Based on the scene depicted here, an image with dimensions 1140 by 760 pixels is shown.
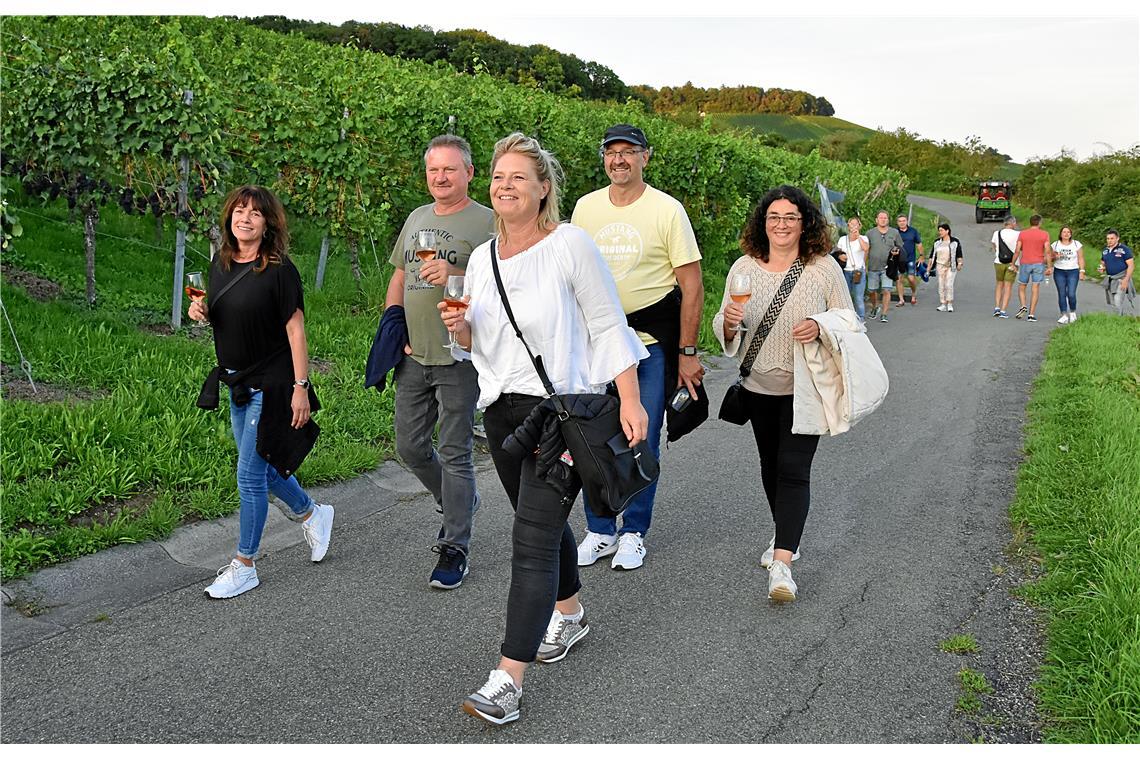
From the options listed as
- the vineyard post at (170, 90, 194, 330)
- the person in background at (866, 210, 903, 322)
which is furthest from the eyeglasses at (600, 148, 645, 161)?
the person in background at (866, 210, 903, 322)

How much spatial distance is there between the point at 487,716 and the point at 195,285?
221 centimetres

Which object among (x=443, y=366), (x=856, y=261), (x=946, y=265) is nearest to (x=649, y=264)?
(x=443, y=366)

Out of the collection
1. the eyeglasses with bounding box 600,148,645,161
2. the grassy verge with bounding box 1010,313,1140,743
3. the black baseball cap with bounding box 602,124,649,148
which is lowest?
the grassy verge with bounding box 1010,313,1140,743

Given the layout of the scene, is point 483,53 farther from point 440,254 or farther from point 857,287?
point 440,254

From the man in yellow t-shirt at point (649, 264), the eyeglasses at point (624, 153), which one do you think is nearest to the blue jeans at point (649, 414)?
the man in yellow t-shirt at point (649, 264)

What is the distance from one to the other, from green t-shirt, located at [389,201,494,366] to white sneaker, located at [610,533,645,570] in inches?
50.5

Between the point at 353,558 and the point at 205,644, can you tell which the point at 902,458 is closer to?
the point at 353,558

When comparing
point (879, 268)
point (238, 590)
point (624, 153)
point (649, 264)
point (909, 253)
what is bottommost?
point (238, 590)

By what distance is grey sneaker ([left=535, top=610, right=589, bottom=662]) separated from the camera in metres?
3.81

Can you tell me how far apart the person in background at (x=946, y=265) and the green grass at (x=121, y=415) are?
1218 cm

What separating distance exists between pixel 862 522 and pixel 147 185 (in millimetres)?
6715

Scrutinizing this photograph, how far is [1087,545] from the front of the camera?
15.8ft

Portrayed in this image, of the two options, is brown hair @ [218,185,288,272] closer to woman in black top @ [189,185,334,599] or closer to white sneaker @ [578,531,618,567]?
woman in black top @ [189,185,334,599]

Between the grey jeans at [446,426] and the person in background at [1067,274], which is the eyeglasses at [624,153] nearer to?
the grey jeans at [446,426]
